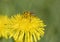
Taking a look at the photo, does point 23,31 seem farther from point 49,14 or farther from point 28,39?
point 49,14

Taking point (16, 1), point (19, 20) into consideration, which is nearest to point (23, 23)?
point (19, 20)

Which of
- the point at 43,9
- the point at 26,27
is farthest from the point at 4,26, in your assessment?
the point at 43,9

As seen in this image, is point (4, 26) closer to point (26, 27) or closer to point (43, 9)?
point (26, 27)
